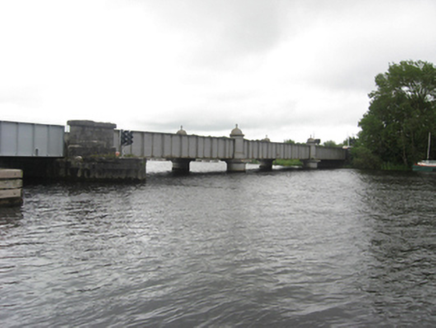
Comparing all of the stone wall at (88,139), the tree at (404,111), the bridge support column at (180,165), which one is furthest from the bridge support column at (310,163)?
the stone wall at (88,139)

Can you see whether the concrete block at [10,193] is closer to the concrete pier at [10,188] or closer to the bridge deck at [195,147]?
the concrete pier at [10,188]

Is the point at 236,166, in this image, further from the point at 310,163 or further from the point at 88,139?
the point at 88,139

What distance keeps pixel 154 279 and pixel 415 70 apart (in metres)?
70.9

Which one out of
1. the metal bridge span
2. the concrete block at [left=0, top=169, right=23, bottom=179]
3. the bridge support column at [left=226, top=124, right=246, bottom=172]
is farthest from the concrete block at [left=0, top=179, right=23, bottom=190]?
the bridge support column at [left=226, top=124, right=246, bottom=172]

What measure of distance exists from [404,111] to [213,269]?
69.8m

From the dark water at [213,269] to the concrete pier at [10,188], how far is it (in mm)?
713

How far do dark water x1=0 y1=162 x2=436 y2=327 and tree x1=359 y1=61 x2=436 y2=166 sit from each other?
57.7 metres

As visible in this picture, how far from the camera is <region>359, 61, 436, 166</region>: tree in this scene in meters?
64.9

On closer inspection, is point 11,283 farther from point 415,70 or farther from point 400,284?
point 415,70

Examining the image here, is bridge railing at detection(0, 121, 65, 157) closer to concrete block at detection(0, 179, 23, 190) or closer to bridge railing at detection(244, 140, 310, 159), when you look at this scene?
concrete block at detection(0, 179, 23, 190)

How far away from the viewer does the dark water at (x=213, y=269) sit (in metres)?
6.26

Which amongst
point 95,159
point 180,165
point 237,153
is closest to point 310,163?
point 237,153

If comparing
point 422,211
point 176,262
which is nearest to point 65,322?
point 176,262

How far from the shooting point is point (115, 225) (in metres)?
13.4
